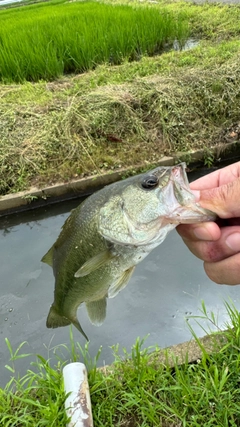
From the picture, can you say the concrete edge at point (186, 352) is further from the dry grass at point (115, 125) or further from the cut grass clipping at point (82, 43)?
the cut grass clipping at point (82, 43)

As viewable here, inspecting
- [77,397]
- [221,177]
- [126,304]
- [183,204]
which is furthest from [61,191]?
[183,204]

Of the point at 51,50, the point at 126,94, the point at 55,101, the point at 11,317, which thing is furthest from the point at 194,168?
the point at 51,50

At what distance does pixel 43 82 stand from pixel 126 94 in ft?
7.34

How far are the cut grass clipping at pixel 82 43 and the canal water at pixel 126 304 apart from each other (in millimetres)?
4332

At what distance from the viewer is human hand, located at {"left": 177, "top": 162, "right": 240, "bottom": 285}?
154cm

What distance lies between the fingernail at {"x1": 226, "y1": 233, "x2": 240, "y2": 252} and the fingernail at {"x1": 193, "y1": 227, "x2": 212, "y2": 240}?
0.15 meters

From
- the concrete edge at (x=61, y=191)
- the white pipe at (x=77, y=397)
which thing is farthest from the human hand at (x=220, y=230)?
the concrete edge at (x=61, y=191)

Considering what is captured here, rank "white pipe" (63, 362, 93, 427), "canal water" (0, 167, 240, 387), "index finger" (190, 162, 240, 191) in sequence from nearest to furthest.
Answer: "index finger" (190, 162, 240, 191) → "white pipe" (63, 362, 93, 427) → "canal water" (0, 167, 240, 387)

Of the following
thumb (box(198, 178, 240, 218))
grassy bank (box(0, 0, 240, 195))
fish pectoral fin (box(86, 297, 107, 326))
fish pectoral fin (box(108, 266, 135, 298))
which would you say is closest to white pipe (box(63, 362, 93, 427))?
fish pectoral fin (box(86, 297, 107, 326))

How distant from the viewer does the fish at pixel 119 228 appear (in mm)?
1435

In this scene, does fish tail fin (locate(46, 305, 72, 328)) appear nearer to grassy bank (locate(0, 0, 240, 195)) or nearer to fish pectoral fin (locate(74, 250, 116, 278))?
fish pectoral fin (locate(74, 250, 116, 278))

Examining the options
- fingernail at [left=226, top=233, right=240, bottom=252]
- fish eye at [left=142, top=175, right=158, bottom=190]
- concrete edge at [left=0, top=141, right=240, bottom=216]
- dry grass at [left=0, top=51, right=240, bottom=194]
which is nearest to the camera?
fish eye at [left=142, top=175, right=158, bottom=190]

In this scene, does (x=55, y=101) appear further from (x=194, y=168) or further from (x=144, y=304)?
(x=144, y=304)

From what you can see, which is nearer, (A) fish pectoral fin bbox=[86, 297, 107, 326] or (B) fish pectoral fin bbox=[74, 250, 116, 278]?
(B) fish pectoral fin bbox=[74, 250, 116, 278]
